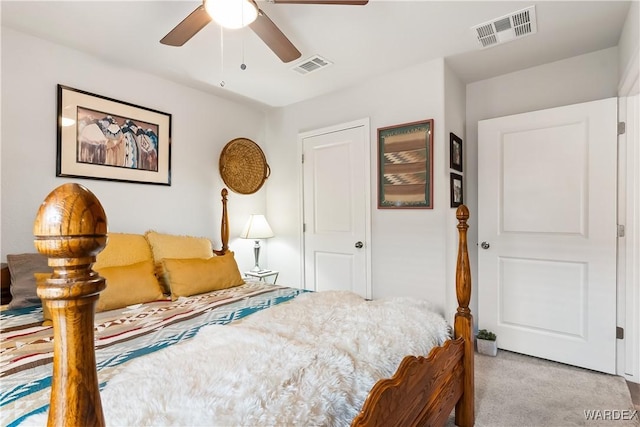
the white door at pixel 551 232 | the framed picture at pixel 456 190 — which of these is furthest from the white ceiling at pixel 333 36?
the framed picture at pixel 456 190

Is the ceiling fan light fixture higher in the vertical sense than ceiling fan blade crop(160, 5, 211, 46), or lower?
lower

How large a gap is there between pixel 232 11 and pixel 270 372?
5.19 ft

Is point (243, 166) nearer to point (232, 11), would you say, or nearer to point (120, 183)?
point (120, 183)

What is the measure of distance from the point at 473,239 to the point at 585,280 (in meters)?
0.86

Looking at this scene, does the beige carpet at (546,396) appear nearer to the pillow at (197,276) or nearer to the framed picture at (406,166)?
the framed picture at (406,166)

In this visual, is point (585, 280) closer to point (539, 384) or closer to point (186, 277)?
point (539, 384)

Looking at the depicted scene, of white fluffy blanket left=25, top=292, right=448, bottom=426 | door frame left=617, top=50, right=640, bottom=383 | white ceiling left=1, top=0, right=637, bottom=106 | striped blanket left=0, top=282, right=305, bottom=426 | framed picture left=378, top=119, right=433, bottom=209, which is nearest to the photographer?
white fluffy blanket left=25, top=292, right=448, bottom=426

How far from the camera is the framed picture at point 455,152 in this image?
2.70 meters

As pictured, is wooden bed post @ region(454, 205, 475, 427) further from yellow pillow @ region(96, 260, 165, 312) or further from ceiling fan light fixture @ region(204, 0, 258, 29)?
yellow pillow @ region(96, 260, 165, 312)

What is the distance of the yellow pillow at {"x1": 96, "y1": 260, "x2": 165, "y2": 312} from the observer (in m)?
1.79

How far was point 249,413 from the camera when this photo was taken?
0.78 metres

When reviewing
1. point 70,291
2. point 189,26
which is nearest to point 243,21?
point 189,26

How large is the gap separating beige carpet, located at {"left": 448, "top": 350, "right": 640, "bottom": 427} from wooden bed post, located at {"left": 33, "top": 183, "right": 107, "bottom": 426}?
6.84 ft

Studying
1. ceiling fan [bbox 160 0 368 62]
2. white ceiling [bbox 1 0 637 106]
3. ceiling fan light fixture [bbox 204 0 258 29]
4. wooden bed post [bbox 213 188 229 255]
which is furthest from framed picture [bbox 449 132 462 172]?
wooden bed post [bbox 213 188 229 255]
